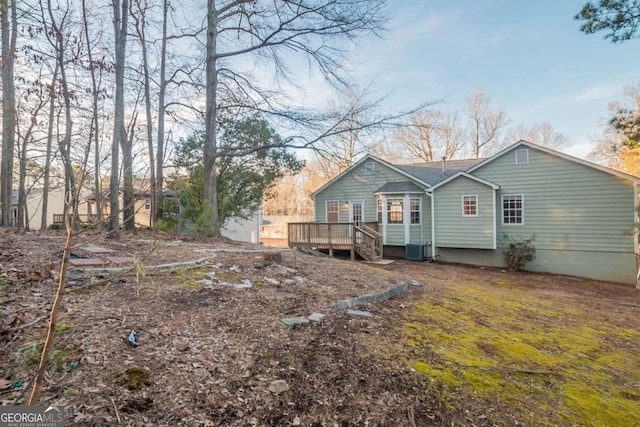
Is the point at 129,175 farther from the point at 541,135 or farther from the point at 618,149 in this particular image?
the point at 541,135

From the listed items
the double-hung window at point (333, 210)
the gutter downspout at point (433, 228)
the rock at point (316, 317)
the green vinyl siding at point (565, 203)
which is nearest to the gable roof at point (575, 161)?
the green vinyl siding at point (565, 203)

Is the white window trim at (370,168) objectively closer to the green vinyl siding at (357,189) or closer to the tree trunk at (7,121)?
the green vinyl siding at (357,189)

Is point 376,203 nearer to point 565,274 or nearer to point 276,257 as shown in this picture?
point 565,274

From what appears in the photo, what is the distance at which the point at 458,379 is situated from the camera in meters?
2.62

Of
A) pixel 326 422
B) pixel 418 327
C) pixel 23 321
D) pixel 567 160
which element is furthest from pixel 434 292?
pixel 567 160

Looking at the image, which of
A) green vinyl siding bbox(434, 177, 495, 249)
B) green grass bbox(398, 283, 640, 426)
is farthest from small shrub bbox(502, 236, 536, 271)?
green grass bbox(398, 283, 640, 426)

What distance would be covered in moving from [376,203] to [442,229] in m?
3.24

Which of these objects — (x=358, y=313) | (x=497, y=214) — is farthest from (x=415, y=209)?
(x=358, y=313)

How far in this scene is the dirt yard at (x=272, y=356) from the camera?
1907 mm

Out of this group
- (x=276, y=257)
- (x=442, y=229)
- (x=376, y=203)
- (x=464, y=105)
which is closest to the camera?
(x=276, y=257)

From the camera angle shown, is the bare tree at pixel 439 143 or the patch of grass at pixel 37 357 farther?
the bare tree at pixel 439 143

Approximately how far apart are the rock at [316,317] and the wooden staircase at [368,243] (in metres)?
9.31

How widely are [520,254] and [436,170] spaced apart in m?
6.25

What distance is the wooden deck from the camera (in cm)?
1274
